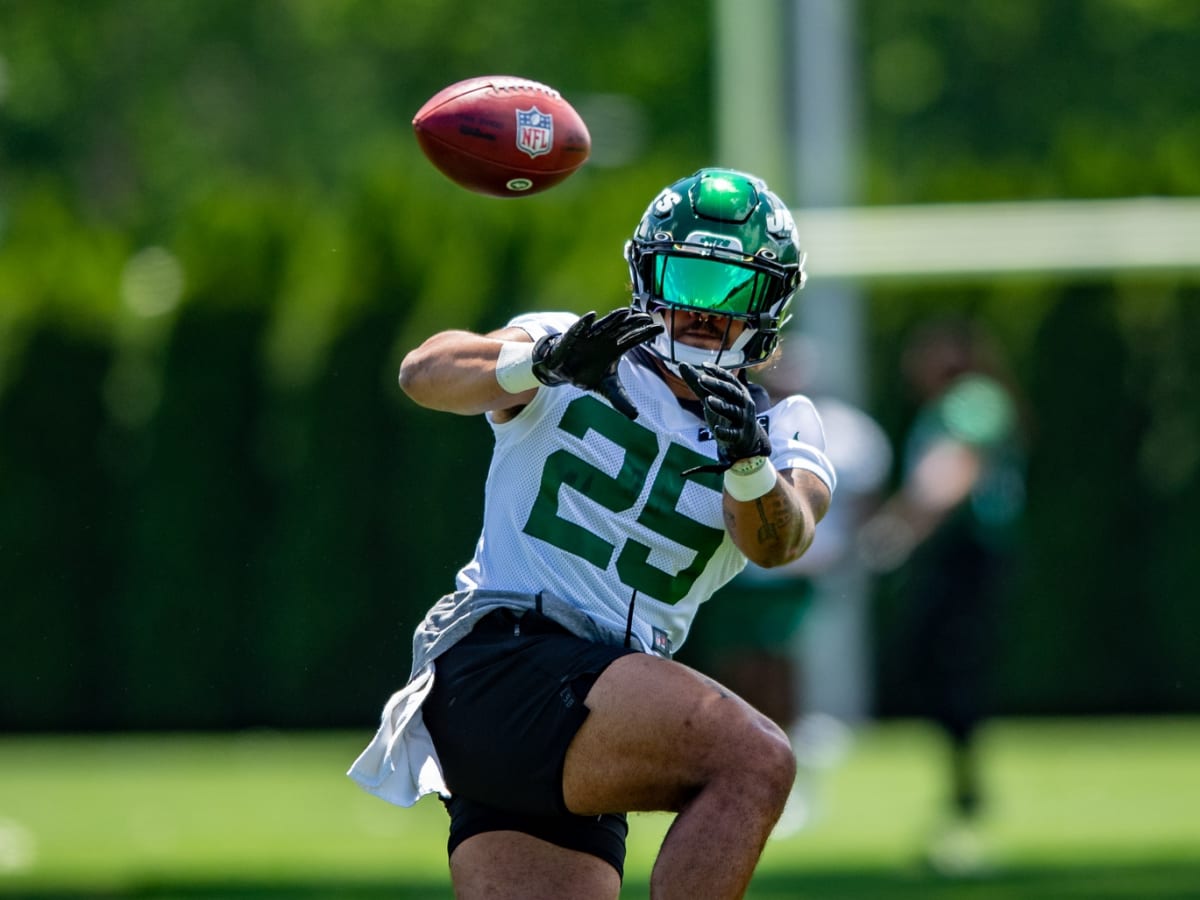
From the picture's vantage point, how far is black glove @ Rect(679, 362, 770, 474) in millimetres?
3594

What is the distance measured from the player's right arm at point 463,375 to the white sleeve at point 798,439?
1.50ft

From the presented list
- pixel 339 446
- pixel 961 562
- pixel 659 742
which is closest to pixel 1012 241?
pixel 961 562

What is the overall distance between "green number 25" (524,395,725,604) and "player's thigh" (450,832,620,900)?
50cm

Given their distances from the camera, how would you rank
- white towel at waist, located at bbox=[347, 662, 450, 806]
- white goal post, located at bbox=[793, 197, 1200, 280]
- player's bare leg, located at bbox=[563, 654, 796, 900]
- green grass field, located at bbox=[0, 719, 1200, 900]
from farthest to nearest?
white goal post, located at bbox=[793, 197, 1200, 280], green grass field, located at bbox=[0, 719, 1200, 900], white towel at waist, located at bbox=[347, 662, 450, 806], player's bare leg, located at bbox=[563, 654, 796, 900]

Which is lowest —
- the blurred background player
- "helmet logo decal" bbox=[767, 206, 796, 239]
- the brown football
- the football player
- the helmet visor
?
the blurred background player

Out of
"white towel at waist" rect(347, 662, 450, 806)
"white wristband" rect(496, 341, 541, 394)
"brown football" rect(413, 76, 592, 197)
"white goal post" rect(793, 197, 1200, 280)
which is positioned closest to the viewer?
"white wristband" rect(496, 341, 541, 394)

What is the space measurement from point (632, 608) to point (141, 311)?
33.0ft

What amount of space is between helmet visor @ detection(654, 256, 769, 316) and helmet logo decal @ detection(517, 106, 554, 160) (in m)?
0.55

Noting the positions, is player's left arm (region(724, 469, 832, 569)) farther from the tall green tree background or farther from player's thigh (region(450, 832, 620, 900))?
the tall green tree background

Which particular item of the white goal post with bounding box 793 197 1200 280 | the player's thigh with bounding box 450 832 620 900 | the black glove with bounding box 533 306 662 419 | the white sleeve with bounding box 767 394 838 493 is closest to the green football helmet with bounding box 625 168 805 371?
the white sleeve with bounding box 767 394 838 493

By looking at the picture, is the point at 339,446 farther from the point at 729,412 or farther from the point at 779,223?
the point at 729,412

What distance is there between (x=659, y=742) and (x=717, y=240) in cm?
93

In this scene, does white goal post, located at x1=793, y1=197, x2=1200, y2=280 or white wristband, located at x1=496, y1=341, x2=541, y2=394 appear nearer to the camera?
white wristband, located at x1=496, y1=341, x2=541, y2=394

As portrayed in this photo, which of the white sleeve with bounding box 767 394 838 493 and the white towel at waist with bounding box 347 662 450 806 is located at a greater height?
the white sleeve with bounding box 767 394 838 493
